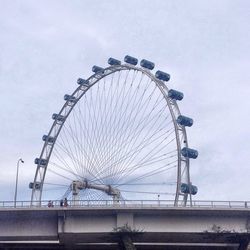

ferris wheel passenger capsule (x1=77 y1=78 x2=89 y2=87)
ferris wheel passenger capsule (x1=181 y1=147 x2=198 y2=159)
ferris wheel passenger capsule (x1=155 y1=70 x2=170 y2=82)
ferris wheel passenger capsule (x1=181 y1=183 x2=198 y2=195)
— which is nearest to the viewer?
ferris wheel passenger capsule (x1=181 y1=183 x2=198 y2=195)

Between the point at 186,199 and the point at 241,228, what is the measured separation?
33.3ft

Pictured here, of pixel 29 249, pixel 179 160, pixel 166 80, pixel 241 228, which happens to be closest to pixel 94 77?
pixel 166 80

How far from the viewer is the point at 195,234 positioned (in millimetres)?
59375

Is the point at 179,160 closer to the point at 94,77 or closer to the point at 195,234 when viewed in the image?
the point at 195,234

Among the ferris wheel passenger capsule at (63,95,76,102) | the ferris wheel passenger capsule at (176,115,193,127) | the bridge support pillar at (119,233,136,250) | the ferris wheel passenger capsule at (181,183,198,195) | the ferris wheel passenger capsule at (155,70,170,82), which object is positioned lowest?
the bridge support pillar at (119,233,136,250)

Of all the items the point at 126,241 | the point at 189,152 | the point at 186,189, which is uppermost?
the point at 189,152

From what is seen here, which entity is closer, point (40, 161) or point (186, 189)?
point (186, 189)

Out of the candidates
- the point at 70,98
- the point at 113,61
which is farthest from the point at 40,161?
the point at 113,61

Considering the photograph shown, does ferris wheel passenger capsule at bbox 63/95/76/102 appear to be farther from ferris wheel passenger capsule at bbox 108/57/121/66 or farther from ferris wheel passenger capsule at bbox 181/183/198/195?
ferris wheel passenger capsule at bbox 181/183/198/195

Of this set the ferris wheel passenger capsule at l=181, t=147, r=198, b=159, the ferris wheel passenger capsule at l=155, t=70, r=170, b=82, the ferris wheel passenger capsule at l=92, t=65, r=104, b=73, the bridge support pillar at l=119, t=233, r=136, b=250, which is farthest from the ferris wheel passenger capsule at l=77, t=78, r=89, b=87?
the bridge support pillar at l=119, t=233, r=136, b=250

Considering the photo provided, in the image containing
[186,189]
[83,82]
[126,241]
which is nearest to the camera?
[126,241]

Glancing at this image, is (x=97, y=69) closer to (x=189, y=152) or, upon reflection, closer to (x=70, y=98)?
(x=70, y=98)

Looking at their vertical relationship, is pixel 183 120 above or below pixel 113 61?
below

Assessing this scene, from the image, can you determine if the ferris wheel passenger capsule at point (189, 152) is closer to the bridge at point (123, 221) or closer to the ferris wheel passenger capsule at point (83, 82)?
the bridge at point (123, 221)
